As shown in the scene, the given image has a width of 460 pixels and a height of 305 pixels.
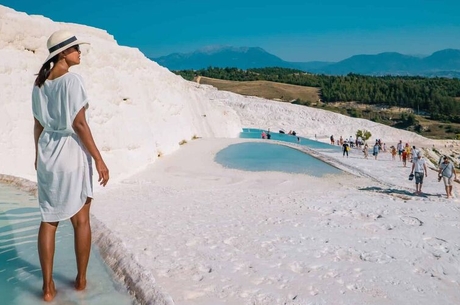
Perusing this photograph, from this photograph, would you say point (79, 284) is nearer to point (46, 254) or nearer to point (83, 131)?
point (46, 254)

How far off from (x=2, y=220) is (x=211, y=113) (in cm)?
3314

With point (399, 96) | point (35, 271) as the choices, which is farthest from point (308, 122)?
point (35, 271)

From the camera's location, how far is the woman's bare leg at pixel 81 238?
370cm

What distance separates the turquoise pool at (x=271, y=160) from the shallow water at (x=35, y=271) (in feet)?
45.3

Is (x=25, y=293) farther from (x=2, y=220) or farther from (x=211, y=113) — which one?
(x=211, y=113)

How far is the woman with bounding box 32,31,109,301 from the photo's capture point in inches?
137

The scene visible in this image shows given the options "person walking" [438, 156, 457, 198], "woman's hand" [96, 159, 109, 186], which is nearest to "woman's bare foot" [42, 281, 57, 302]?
"woman's hand" [96, 159, 109, 186]

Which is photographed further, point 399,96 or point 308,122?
point 399,96

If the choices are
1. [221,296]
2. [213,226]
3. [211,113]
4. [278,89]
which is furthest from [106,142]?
[278,89]

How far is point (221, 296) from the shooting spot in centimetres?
495

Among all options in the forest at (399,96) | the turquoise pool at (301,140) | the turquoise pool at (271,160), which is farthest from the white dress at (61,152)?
the forest at (399,96)

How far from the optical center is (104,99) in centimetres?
1723

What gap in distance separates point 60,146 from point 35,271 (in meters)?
1.50

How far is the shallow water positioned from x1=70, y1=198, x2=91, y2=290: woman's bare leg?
12 cm
